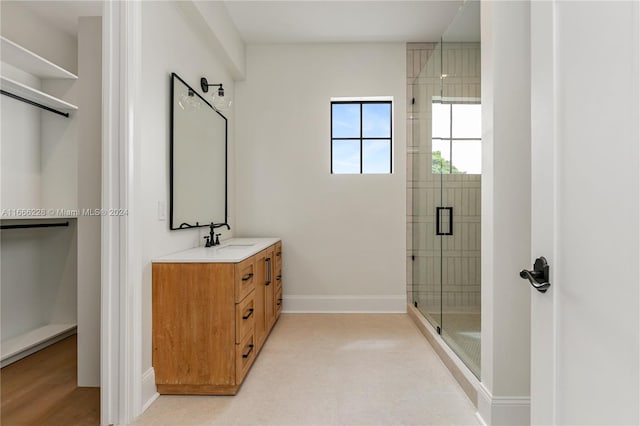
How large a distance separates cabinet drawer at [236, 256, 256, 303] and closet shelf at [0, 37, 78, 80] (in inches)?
78.6

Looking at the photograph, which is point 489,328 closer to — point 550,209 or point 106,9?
point 550,209

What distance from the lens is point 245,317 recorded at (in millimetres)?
2396

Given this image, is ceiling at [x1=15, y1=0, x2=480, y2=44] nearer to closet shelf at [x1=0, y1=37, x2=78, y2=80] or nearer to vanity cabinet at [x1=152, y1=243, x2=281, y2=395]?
closet shelf at [x1=0, y1=37, x2=78, y2=80]

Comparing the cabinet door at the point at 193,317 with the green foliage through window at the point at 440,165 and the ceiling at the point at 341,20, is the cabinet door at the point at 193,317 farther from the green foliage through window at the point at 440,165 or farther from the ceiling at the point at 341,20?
the ceiling at the point at 341,20

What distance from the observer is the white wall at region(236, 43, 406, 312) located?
13.5 feet

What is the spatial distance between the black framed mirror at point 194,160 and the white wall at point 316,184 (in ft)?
1.96

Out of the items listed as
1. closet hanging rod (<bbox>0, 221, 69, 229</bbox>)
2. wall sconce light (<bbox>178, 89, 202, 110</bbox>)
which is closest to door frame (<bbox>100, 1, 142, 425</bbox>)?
wall sconce light (<bbox>178, 89, 202, 110</bbox>)

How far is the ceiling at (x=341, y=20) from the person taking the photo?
3.37 meters

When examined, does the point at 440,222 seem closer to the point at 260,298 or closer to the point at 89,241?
the point at 260,298

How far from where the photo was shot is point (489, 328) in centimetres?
185

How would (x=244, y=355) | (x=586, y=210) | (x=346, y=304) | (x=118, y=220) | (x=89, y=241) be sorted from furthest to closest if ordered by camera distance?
(x=346, y=304) → (x=244, y=355) → (x=89, y=241) → (x=118, y=220) → (x=586, y=210)

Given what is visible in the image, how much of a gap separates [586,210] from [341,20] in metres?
3.43

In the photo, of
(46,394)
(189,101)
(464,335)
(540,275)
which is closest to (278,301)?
(464,335)

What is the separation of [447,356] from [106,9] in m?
2.94
